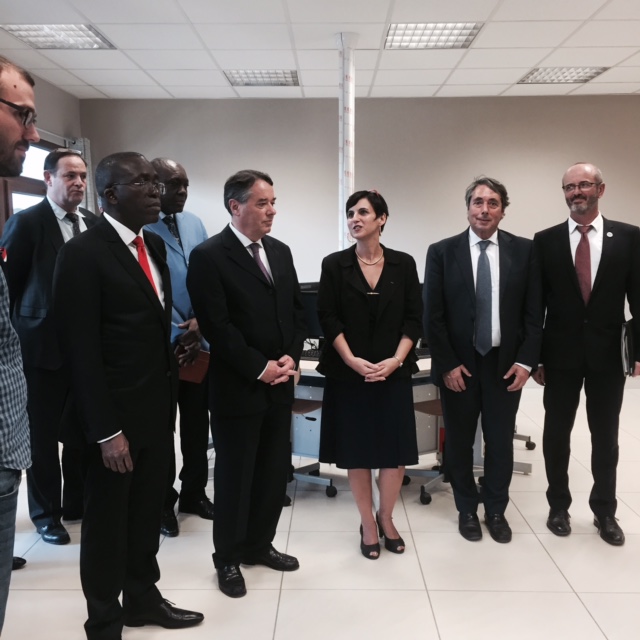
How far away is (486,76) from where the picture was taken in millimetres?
5754

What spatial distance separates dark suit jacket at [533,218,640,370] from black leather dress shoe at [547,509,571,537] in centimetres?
77

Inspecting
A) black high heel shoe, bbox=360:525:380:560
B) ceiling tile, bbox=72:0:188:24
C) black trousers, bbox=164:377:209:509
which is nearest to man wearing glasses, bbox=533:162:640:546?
black high heel shoe, bbox=360:525:380:560

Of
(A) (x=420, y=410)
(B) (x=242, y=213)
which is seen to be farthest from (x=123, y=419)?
(A) (x=420, y=410)

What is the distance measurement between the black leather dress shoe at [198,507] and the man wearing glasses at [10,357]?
6.33 ft

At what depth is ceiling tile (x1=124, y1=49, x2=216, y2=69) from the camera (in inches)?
199

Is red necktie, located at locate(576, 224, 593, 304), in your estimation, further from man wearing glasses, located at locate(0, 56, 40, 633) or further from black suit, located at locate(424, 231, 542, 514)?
man wearing glasses, located at locate(0, 56, 40, 633)

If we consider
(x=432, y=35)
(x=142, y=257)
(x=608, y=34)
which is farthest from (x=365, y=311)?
(x=608, y=34)

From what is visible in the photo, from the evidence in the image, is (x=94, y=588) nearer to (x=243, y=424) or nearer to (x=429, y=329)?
(x=243, y=424)

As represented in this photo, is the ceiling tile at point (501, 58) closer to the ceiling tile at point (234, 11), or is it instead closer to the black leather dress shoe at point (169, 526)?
the ceiling tile at point (234, 11)

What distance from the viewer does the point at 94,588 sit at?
6.04 ft

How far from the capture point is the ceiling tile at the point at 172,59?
199 inches

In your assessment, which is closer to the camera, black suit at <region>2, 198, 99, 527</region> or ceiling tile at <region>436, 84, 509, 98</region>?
black suit at <region>2, 198, 99, 527</region>

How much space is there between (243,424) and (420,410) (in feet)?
5.09

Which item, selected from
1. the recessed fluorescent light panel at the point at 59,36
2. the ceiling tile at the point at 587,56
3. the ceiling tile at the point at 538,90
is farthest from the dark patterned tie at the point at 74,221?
the ceiling tile at the point at 538,90
